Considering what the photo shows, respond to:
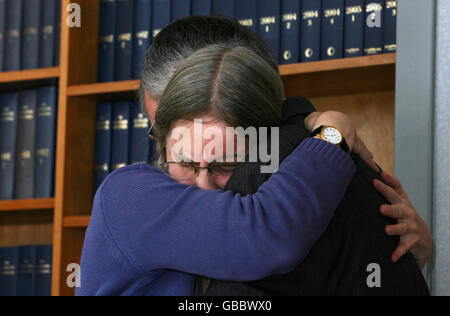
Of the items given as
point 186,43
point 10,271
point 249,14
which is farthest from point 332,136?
point 10,271

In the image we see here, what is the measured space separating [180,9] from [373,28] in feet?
1.89

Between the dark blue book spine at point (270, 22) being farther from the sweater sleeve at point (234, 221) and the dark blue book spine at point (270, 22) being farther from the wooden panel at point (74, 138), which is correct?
the sweater sleeve at point (234, 221)

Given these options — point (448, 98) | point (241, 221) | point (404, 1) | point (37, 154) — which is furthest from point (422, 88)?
point (37, 154)

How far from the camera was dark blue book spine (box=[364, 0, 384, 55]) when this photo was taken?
167 cm

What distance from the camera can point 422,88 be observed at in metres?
1.55

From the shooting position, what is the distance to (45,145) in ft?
6.51

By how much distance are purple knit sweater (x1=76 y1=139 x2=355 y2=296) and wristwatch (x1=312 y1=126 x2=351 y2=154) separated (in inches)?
1.2

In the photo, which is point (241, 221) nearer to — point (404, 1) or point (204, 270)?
point (204, 270)

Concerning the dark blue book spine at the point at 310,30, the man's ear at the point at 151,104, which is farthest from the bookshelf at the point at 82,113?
the man's ear at the point at 151,104

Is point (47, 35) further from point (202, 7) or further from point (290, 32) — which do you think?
point (290, 32)

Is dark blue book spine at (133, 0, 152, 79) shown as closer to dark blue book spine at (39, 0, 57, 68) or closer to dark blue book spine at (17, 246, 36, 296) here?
dark blue book spine at (39, 0, 57, 68)

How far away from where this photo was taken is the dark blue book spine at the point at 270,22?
1.78m

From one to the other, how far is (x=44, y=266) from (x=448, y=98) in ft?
4.25
